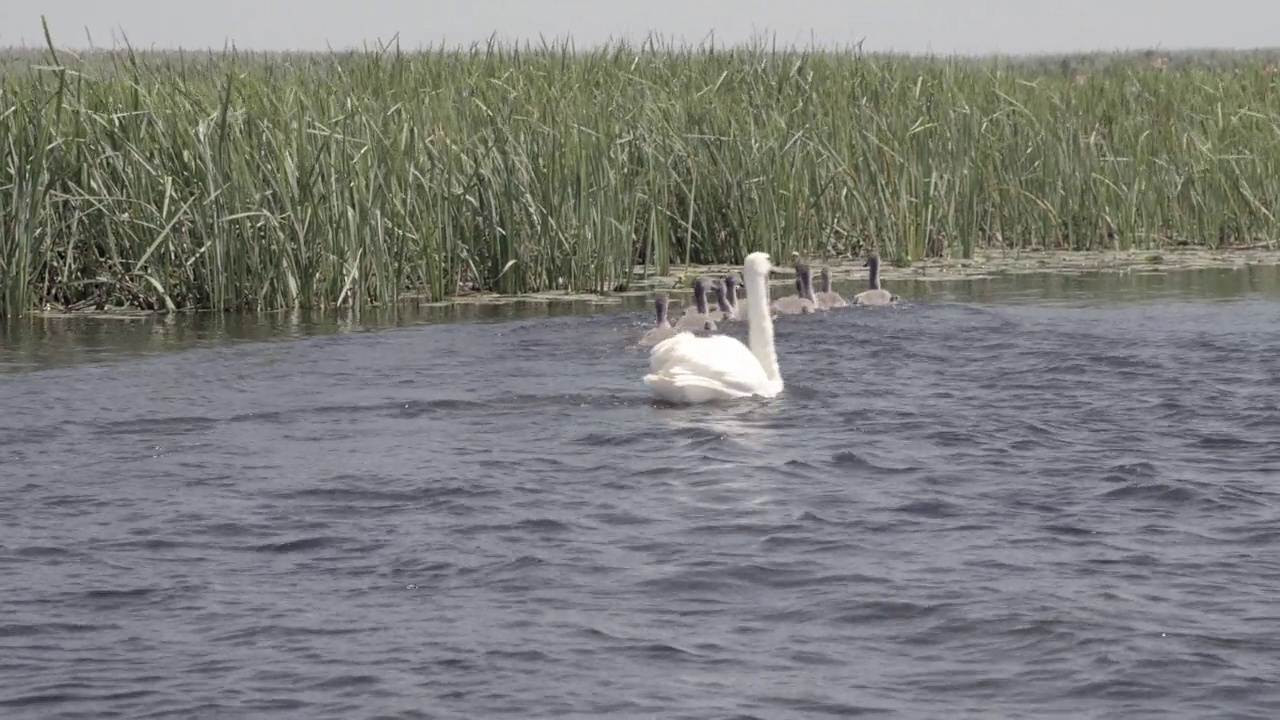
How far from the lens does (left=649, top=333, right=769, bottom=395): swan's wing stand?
10.5 m

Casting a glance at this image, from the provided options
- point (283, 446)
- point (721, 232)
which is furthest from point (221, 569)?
point (721, 232)

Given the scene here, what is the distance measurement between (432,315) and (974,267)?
4769 mm

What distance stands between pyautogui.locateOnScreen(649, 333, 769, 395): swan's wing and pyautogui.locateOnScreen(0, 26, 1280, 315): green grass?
156 inches

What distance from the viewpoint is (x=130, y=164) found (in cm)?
1392

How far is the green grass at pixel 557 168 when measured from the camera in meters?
13.9

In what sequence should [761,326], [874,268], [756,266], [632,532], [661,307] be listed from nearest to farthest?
[632,532] → [761,326] → [756,266] → [661,307] → [874,268]

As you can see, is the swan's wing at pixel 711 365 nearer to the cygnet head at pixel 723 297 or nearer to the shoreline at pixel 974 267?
the cygnet head at pixel 723 297

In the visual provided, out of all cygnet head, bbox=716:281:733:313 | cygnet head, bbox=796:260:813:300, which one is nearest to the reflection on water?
cygnet head, bbox=716:281:733:313

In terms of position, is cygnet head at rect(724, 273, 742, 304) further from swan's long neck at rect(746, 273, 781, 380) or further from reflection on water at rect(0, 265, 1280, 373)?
swan's long neck at rect(746, 273, 781, 380)

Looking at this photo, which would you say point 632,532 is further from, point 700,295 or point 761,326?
point 700,295

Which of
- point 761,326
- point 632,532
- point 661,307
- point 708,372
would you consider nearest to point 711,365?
point 708,372

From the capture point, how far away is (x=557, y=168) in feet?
49.6

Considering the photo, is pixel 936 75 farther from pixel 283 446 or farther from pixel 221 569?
pixel 221 569

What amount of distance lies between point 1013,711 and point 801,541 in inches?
75.7
